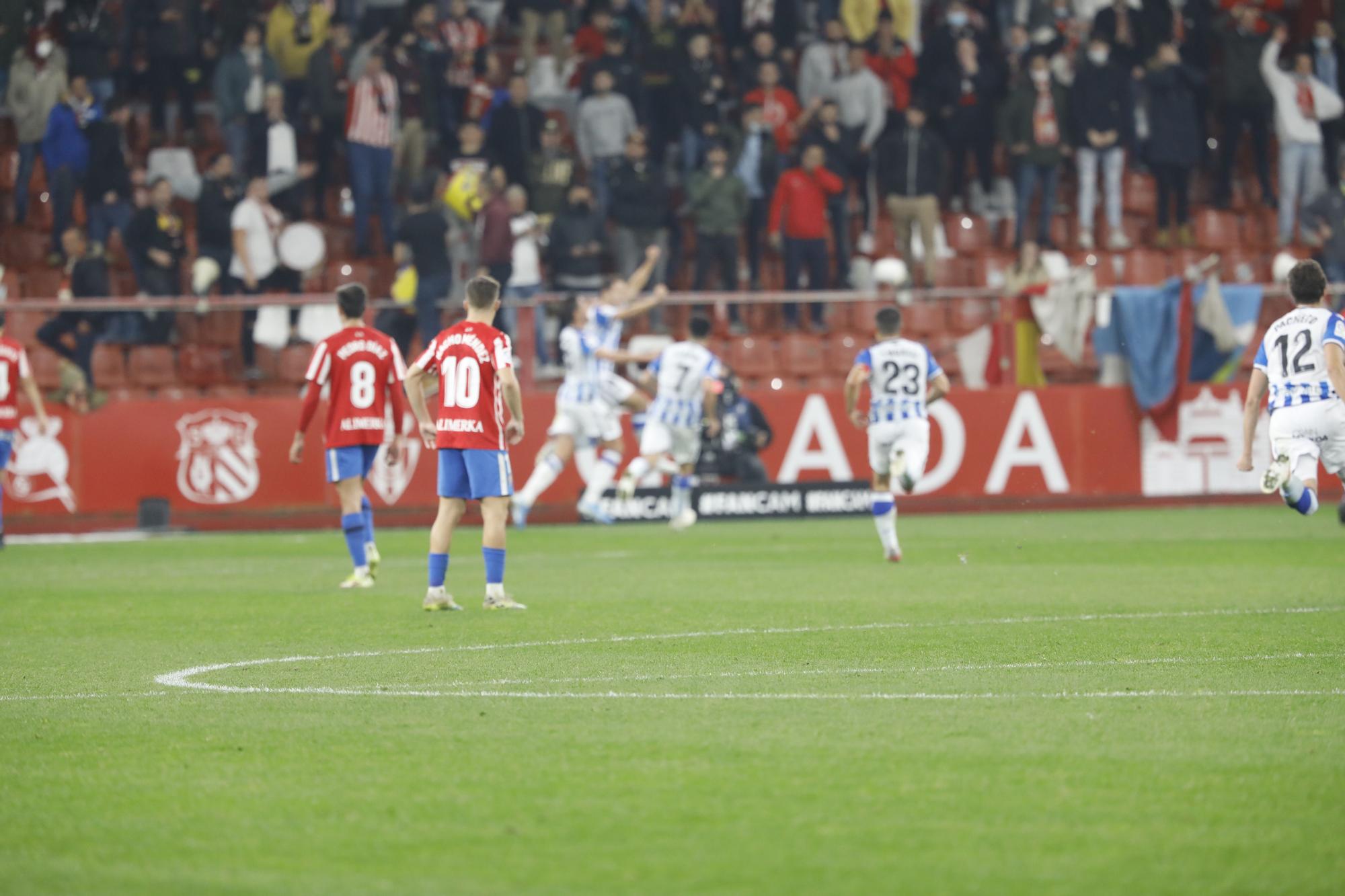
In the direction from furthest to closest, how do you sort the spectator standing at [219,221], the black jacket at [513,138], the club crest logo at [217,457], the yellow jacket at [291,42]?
1. the yellow jacket at [291,42]
2. the black jacket at [513,138]
3. the spectator standing at [219,221]
4. the club crest logo at [217,457]

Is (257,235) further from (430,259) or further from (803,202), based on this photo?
(803,202)

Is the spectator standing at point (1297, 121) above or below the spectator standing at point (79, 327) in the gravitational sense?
above

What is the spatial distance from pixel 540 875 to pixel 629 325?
18947 millimetres

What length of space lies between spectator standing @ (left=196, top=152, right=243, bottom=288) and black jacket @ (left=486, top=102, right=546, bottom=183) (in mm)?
3380

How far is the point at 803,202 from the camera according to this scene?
965 inches

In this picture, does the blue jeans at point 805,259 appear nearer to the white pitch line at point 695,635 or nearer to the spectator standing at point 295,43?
the spectator standing at point 295,43

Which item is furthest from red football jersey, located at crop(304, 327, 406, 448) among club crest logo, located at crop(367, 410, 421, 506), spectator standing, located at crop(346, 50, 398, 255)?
spectator standing, located at crop(346, 50, 398, 255)

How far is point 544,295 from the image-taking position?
75.6 ft

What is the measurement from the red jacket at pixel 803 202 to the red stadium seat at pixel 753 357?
5.47 ft

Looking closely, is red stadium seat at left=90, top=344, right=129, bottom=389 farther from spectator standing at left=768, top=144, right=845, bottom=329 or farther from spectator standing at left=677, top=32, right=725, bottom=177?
spectator standing at left=768, top=144, right=845, bottom=329

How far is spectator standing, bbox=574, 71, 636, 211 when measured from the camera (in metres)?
24.9

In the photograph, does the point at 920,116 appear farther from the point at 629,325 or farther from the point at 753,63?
the point at 629,325

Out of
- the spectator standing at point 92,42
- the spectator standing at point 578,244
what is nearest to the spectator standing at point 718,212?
the spectator standing at point 578,244

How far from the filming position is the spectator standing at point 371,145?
952 inches
